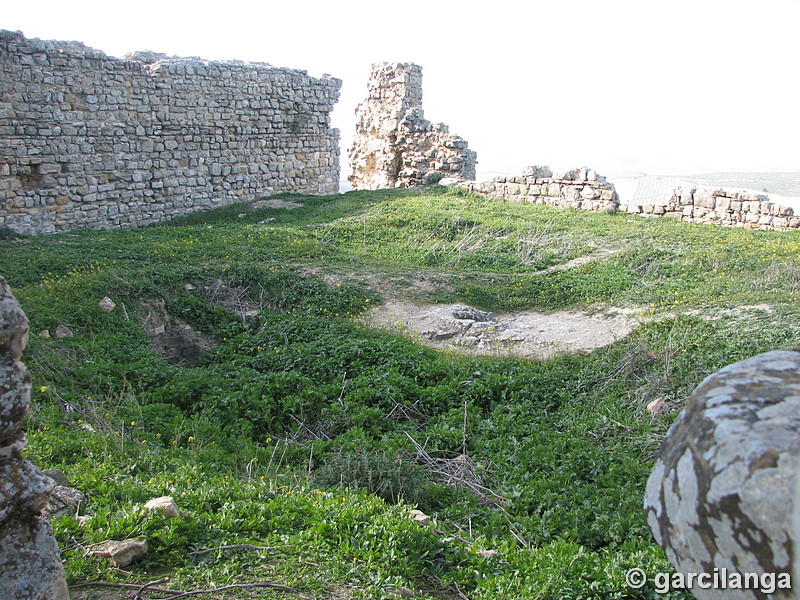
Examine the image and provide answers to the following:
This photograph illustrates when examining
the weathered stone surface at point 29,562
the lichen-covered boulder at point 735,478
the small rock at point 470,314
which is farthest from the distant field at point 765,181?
the weathered stone surface at point 29,562

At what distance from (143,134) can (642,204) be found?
34.0 ft

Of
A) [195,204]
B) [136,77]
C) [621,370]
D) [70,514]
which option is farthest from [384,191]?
[70,514]

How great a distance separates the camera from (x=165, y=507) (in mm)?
3279

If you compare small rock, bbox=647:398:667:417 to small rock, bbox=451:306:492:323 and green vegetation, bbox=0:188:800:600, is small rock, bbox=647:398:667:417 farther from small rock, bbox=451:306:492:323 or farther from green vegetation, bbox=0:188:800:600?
small rock, bbox=451:306:492:323

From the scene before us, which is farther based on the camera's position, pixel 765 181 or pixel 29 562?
pixel 765 181

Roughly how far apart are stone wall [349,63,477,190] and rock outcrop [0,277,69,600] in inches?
636

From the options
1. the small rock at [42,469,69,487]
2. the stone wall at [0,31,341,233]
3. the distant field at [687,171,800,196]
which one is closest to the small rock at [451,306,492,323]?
the small rock at [42,469,69,487]

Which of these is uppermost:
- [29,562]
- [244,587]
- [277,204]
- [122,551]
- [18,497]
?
[277,204]

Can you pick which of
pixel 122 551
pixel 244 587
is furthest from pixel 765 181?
pixel 122 551

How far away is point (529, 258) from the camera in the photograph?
10.8 meters

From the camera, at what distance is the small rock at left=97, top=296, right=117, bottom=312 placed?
7.27 meters

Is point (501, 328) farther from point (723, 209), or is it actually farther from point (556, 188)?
point (556, 188)

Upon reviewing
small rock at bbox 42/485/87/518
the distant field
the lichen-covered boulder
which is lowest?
small rock at bbox 42/485/87/518

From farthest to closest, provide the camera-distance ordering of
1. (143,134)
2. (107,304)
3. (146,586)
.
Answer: (143,134)
(107,304)
(146,586)
